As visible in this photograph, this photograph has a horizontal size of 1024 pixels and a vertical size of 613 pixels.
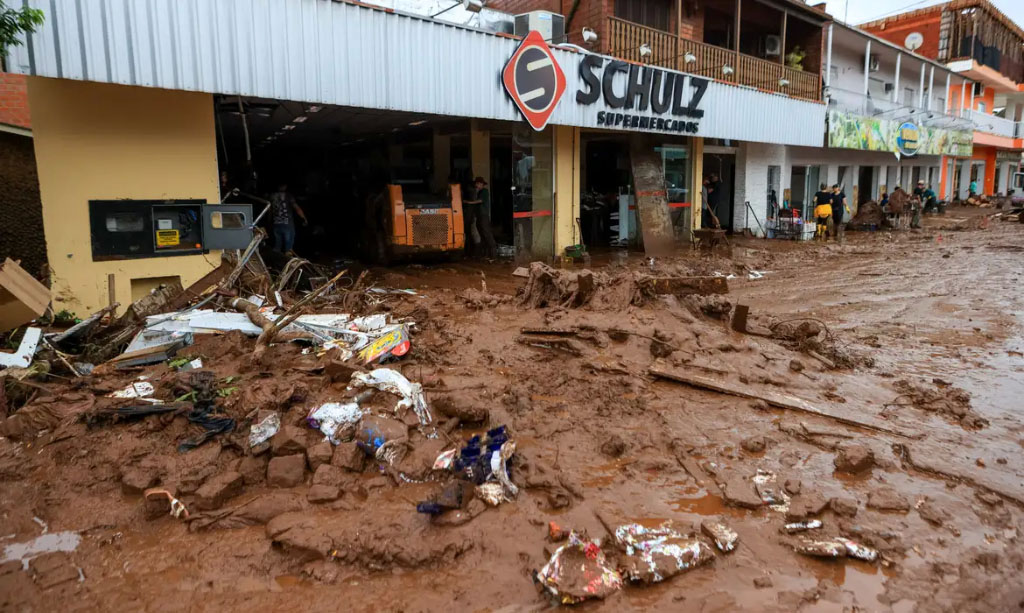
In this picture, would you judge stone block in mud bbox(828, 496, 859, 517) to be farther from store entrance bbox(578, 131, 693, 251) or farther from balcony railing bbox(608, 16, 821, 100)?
balcony railing bbox(608, 16, 821, 100)

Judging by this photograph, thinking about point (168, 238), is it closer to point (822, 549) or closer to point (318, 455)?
point (318, 455)

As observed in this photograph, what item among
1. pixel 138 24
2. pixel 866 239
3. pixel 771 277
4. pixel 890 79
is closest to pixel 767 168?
pixel 866 239

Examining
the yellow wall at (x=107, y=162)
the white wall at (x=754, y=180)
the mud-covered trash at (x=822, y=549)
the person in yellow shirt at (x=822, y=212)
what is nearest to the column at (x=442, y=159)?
the yellow wall at (x=107, y=162)

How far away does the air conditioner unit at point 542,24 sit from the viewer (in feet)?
44.2

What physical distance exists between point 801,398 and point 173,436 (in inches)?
201

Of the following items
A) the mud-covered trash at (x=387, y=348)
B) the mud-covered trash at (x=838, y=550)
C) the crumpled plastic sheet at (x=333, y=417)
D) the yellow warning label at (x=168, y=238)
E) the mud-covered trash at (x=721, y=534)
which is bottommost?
the mud-covered trash at (x=838, y=550)

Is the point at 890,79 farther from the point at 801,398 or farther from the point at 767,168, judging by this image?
the point at 801,398

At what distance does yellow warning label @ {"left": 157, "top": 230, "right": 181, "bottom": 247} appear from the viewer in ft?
27.0

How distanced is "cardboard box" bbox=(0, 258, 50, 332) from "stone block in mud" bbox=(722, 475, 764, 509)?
22.6 ft

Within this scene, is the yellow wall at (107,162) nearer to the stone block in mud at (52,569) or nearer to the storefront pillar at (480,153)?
the stone block in mud at (52,569)

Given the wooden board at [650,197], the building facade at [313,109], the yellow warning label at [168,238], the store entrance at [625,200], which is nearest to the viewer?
the building facade at [313,109]

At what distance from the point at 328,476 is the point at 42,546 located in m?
1.59

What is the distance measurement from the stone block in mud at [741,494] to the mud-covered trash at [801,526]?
0.25 m

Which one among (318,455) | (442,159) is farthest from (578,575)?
(442,159)
